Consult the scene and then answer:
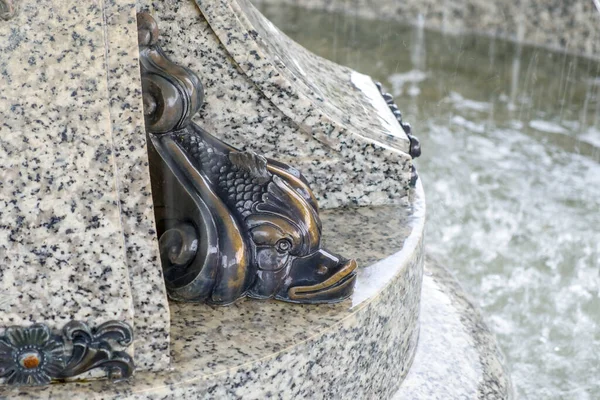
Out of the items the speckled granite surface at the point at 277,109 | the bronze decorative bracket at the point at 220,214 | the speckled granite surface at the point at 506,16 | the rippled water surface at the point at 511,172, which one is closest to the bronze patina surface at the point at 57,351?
the bronze decorative bracket at the point at 220,214

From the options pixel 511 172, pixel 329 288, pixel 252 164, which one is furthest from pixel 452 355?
pixel 511 172

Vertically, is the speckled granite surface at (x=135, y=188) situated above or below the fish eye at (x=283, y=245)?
above

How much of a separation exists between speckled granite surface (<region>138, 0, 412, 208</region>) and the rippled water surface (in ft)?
3.66

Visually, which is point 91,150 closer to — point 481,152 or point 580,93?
point 481,152

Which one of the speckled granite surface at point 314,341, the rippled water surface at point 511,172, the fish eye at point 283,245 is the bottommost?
the rippled water surface at point 511,172

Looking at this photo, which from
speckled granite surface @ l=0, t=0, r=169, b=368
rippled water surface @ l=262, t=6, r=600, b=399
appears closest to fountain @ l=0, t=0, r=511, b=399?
speckled granite surface @ l=0, t=0, r=169, b=368

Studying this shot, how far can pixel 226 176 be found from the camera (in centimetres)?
205

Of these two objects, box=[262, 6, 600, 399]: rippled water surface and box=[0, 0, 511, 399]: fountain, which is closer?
box=[0, 0, 511, 399]: fountain

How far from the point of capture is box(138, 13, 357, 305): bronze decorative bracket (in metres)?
1.98

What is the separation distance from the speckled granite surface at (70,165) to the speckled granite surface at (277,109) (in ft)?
1.56

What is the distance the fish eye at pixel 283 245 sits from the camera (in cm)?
202

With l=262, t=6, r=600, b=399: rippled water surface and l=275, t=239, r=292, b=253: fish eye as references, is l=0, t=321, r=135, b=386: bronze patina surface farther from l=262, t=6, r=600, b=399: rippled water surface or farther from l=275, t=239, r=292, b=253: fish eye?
l=262, t=6, r=600, b=399: rippled water surface

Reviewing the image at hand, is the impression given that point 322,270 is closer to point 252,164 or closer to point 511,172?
point 252,164

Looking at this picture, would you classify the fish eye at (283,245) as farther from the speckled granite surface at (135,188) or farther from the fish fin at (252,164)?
the speckled granite surface at (135,188)
